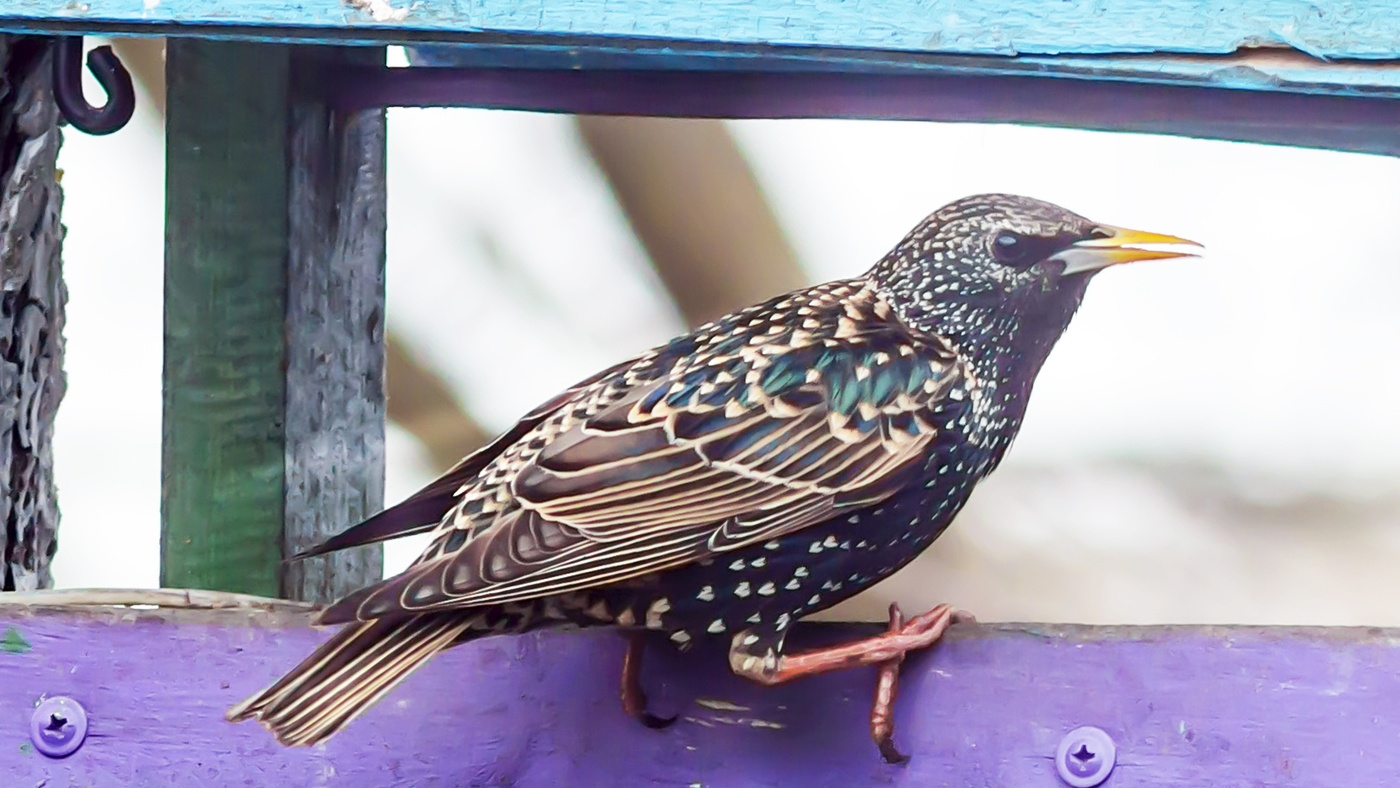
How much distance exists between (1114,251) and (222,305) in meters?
0.91

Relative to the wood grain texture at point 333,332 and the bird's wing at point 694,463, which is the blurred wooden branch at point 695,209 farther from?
the bird's wing at point 694,463

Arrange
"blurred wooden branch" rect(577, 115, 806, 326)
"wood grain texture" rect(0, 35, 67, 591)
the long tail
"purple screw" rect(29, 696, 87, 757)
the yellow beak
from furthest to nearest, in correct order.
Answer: "blurred wooden branch" rect(577, 115, 806, 326) < "wood grain texture" rect(0, 35, 67, 591) < "purple screw" rect(29, 696, 87, 757) < the yellow beak < the long tail

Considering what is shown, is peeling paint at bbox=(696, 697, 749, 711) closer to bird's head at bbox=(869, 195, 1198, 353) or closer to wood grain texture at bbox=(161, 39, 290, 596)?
bird's head at bbox=(869, 195, 1198, 353)

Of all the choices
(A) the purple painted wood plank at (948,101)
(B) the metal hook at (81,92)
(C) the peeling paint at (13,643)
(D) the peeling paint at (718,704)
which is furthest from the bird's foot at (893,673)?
(B) the metal hook at (81,92)

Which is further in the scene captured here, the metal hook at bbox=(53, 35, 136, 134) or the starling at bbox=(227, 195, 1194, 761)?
the metal hook at bbox=(53, 35, 136, 134)

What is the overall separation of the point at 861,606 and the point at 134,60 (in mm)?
1406

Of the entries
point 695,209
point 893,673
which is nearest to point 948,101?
point 893,673

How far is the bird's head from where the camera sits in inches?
64.0

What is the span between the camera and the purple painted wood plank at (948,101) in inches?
65.2

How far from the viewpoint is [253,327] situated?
6.23 ft

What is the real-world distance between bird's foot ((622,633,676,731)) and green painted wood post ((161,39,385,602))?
1.47 feet

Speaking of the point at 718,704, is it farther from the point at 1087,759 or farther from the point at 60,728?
the point at 60,728

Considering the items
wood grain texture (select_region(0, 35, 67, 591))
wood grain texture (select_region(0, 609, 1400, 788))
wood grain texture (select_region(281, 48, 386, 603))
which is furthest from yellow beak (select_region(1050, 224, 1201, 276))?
wood grain texture (select_region(0, 35, 67, 591))

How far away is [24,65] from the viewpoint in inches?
72.3
